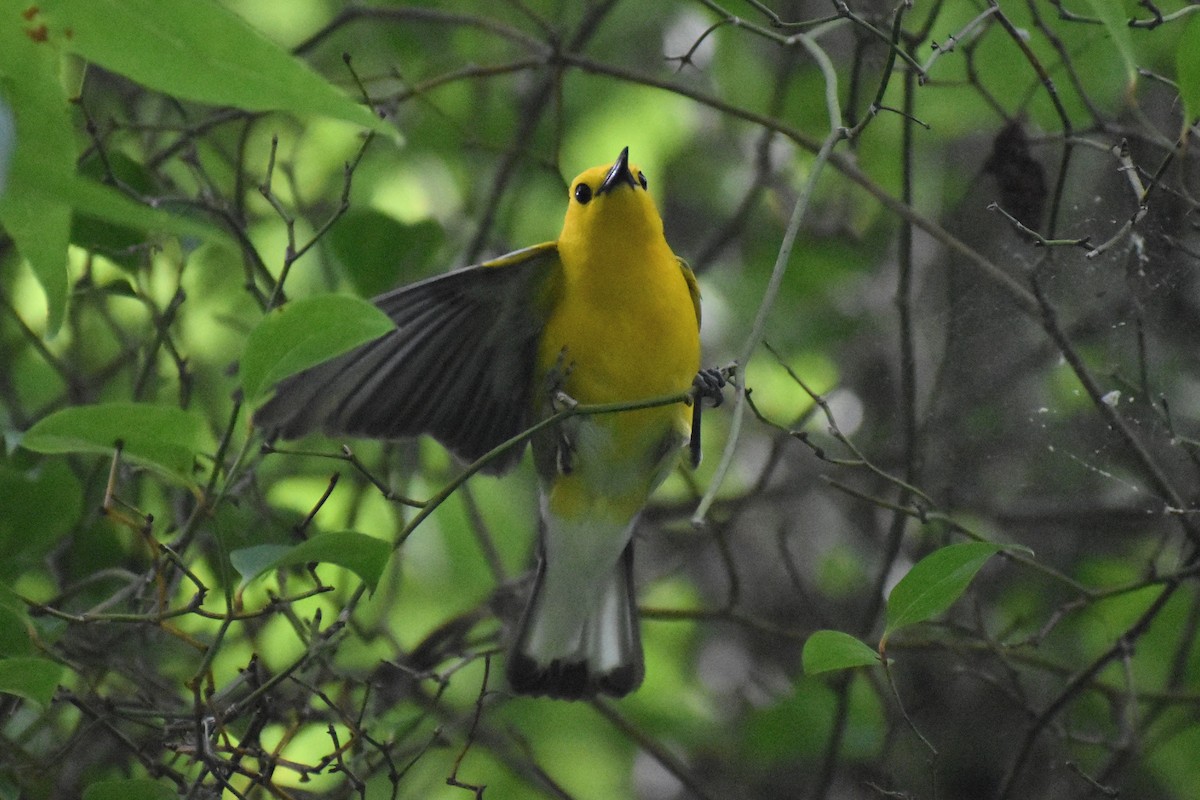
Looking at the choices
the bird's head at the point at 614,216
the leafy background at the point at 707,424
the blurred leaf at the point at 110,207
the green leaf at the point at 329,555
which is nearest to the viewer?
the blurred leaf at the point at 110,207

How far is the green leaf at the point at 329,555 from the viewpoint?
4.76ft

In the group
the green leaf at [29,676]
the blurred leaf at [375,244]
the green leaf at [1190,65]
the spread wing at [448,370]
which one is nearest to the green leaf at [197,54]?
the green leaf at [29,676]

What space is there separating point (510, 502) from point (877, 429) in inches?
49.1

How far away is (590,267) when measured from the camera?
9.46ft

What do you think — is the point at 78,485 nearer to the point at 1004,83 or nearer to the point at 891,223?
the point at 1004,83

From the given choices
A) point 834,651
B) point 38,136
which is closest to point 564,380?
point 834,651

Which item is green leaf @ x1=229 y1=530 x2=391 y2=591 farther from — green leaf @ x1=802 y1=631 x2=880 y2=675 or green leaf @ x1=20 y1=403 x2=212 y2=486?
green leaf @ x1=802 y1=631 x2=880 y2=675

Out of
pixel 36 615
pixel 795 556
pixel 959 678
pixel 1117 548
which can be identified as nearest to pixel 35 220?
pixel 36 615

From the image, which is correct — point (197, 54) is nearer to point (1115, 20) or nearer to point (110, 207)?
point (110, 207)

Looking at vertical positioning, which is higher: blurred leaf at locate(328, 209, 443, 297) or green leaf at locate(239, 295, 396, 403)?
blurred leaf at locate(328, 209, 443, 297)

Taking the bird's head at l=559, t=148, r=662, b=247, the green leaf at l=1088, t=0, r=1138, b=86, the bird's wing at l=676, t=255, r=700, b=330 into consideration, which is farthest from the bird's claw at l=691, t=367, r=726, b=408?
the green leaf at l=1088, t=0, r=1138, b=86

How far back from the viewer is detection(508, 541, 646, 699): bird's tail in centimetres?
309

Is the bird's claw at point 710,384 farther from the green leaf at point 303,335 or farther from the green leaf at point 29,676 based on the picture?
the green leaf at point 29,676

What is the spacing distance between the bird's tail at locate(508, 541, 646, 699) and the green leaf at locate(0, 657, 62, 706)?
1.66m
